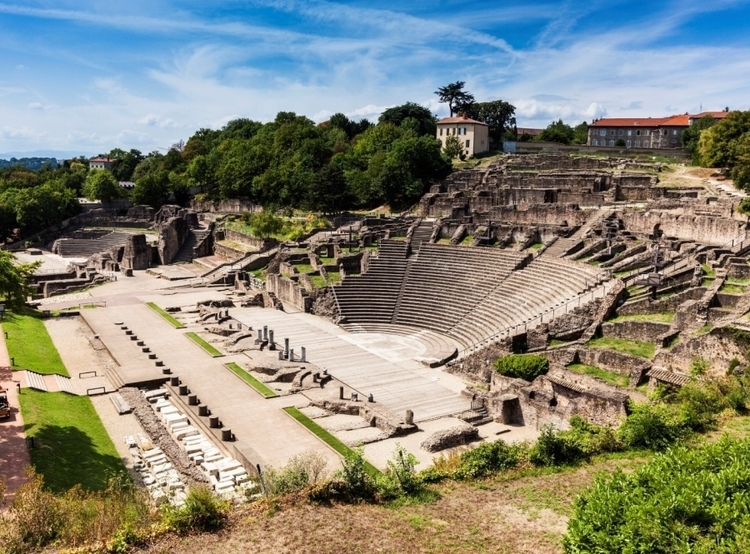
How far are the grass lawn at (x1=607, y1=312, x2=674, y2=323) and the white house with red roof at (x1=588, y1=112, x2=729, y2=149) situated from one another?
68350 mm

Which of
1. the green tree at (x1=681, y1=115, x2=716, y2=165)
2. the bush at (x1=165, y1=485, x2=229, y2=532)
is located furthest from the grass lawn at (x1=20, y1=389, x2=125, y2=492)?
the green tree at (x1=681, y1=115, x2=716, y2=165)

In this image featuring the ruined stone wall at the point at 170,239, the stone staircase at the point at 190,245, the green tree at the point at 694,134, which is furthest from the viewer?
the green tree at the point at 694,134

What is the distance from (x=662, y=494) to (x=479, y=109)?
9396 cm

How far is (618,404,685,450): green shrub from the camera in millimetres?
14773

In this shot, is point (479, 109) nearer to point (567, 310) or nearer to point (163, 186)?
point (163, 186)

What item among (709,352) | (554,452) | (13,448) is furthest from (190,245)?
(554,452)

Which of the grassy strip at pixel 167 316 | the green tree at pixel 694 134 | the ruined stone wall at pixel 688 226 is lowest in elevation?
the grassy strip at pixel 167 316

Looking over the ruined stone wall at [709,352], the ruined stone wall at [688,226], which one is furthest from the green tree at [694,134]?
the ruined stone wall at [709,352]

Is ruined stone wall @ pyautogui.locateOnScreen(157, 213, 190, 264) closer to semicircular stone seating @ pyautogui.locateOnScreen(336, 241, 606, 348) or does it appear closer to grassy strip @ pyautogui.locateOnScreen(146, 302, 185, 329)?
grassy strip @ pyautogui.locateOnScreen(146, 302, 185, 329)

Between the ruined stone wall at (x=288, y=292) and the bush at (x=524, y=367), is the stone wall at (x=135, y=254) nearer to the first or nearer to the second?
the ruined stone wall at (x=288, y=292)

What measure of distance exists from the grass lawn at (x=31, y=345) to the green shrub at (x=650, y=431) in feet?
81.2

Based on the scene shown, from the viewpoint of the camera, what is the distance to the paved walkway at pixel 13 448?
1642 centimetres

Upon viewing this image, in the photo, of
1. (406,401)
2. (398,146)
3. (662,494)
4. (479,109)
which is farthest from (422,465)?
(479,109)

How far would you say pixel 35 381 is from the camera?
85.0 feet
